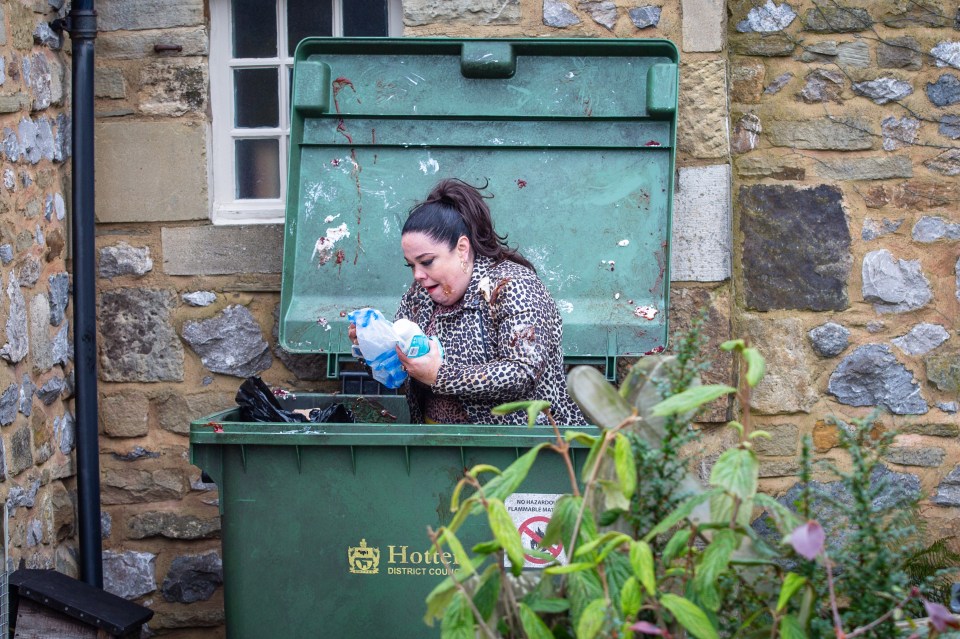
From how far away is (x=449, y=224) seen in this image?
3.35 metres

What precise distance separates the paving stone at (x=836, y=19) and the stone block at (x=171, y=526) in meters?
2.91

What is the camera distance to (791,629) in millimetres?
1506

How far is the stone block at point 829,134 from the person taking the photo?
425 cm

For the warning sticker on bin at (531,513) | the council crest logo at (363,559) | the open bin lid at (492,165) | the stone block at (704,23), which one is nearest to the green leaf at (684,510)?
the warning sticker on bin at (531,513)

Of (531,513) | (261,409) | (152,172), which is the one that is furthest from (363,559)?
(152,172)

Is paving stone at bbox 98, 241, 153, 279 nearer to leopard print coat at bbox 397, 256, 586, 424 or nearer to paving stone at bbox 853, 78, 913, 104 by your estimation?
leopard print coat at bbox 397, 256, 586, 424

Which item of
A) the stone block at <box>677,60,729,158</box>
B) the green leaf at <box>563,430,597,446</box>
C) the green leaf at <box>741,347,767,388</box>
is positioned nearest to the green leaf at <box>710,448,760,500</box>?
the green leaf at <box>741,347,767,388</box>

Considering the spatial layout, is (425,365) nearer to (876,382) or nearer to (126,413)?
(126,413)

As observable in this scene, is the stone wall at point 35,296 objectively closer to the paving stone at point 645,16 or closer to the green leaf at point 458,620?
the paving stone at point 645,16

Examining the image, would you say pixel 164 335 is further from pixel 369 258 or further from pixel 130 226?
pixel 369 258

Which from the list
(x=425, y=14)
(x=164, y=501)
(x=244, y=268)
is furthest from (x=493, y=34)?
(x=164, y=501)

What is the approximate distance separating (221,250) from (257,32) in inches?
34.0

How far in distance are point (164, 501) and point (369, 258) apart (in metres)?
1.27

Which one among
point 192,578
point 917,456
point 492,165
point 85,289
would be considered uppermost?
point 492,165
